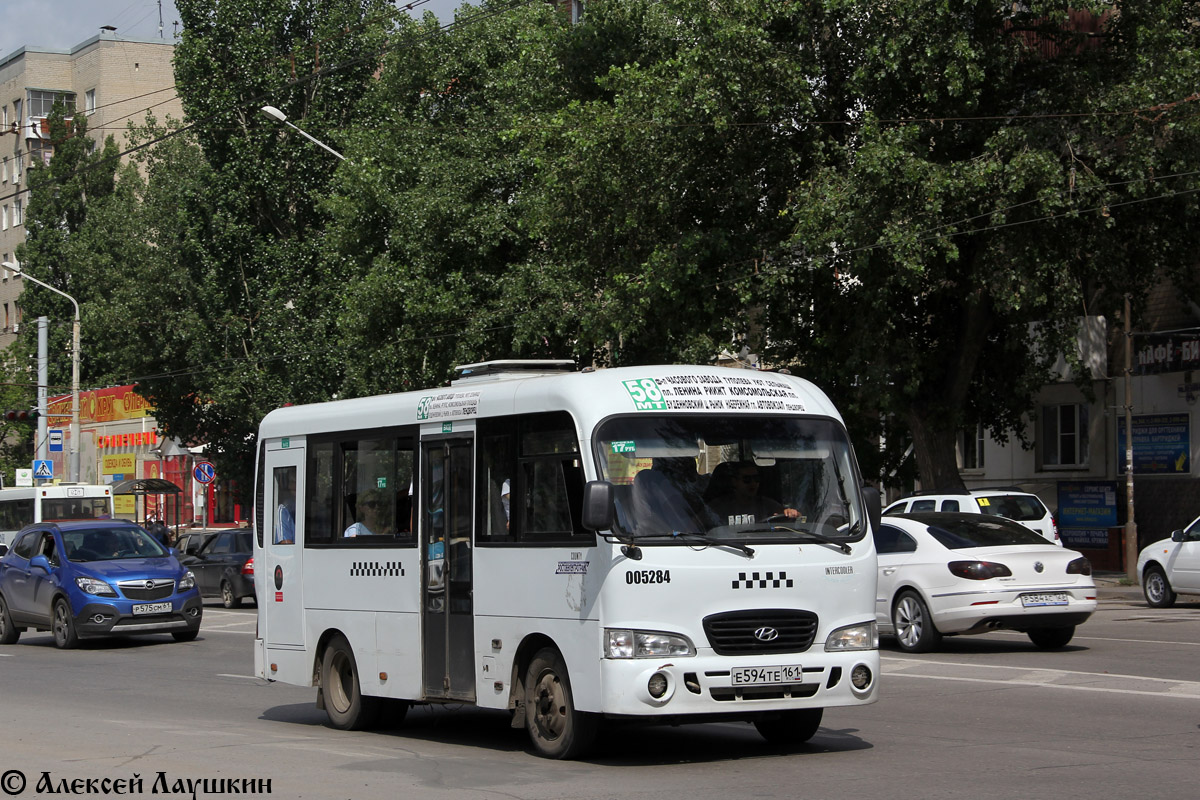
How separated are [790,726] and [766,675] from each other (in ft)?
3.98

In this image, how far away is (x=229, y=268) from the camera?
43906 mm

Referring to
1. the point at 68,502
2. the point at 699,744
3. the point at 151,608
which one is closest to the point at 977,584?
the point at 699,744

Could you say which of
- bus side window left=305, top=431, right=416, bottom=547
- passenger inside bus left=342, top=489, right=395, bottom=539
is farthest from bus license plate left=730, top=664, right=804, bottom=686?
passenger inside bus left=342, top=489, right=395, bottom=539

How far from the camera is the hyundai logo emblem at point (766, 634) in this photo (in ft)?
31.1

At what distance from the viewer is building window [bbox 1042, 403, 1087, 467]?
1375 inches

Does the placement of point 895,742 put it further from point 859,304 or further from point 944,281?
point 944,281

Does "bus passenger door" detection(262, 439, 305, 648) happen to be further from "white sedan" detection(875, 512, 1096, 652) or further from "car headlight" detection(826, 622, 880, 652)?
"white sedan" detection(875, 512, 1096, 652)

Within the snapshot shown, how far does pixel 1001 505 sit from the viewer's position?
2620 centimetres

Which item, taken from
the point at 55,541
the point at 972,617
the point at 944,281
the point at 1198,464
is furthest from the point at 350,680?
the point at 1198,464

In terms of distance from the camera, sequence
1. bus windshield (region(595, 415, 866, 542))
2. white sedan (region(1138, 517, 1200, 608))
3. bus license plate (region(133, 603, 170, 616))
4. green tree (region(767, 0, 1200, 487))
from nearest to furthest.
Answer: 1. bus windshield (region(595, 415, 866, 542))
2. bus license plate (region(133, 603, 170, 616))
3. white sedan (region(1138, 517, 1200, 608))
4. green tree (region(767, 0, 1200, 487))

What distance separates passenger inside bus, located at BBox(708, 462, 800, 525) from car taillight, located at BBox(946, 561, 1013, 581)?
7.21 metres

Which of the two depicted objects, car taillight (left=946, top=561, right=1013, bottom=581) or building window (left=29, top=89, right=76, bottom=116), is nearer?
car taillight (left=946, top=561, right=1013, bottom=581)

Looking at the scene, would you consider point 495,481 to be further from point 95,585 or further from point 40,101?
point 40,101

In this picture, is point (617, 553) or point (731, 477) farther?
point (731, 477)
